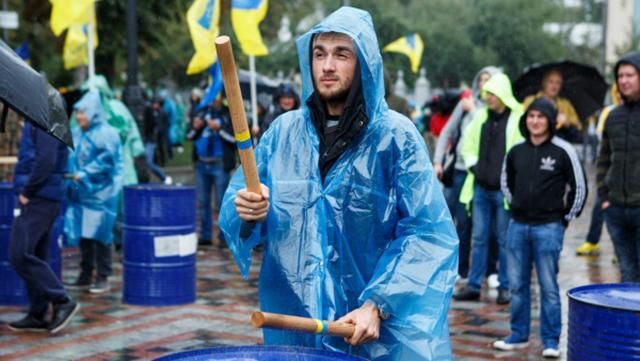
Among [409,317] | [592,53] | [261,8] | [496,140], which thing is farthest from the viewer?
[592,53]

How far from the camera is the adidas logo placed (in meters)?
6.50

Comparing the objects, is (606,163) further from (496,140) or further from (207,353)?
(207,353)

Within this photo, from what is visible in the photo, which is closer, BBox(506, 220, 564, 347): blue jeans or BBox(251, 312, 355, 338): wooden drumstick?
BBox(251, 312, 355, 338): wooden drumstick

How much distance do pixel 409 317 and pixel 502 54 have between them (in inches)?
1785

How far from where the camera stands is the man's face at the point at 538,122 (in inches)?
256

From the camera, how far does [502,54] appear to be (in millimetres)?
47188

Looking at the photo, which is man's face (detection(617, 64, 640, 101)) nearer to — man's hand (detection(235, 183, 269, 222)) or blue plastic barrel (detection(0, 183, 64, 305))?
man's hand (detection(235, 183, 269, 222))

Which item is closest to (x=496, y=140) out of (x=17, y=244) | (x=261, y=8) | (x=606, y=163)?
(x=606, y=163)

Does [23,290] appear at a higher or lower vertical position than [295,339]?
lower

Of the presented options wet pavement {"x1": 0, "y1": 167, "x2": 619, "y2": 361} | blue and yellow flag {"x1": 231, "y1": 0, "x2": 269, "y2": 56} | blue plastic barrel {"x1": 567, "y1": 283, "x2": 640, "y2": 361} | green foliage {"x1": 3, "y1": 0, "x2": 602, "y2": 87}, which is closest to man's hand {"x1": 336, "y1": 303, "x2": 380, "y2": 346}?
blue plastic barrel {"x1": 567, "y1": 283, "x2": 640, "y2": 361}

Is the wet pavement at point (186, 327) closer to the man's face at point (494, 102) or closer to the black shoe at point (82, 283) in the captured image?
the black shoe at point (82, 283)

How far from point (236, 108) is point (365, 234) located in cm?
69

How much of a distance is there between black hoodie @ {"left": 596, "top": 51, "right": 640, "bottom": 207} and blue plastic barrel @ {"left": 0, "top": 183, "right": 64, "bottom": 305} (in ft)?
14.5

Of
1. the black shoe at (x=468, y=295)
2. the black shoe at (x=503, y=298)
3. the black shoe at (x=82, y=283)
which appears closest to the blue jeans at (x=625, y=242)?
the black shoe at (x=503, y=298)
